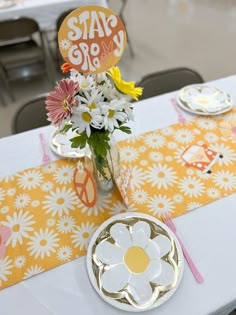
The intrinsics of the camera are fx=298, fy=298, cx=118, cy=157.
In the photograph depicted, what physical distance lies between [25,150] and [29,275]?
1.70ft

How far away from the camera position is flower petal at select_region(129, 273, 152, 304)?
757 millimetres

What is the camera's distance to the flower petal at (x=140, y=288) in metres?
0.76

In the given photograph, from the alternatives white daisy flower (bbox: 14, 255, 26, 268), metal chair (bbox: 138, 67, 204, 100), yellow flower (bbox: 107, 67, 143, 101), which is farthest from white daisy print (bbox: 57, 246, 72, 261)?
metal chair (bbox: 138, 67, 204, 100)

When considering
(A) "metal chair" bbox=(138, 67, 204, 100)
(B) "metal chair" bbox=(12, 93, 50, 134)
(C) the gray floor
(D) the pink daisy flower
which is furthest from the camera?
(C) the gray floor

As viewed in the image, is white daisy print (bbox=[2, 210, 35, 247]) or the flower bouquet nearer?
the flower bouquet

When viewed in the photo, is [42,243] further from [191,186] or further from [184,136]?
[184,136]

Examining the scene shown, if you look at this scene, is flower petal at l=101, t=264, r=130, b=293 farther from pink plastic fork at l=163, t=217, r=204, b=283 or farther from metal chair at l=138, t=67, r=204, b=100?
metal chair at l=138, t=67, r=204, b=100

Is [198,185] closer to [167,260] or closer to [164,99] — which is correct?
[167,260]

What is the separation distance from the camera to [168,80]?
1.59 meters

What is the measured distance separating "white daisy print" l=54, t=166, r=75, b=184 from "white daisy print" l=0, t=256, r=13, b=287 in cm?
31

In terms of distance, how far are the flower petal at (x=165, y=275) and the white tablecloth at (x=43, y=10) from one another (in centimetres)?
231

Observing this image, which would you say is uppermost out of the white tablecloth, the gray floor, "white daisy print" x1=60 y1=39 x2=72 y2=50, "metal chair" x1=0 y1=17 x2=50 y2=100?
"white daisy print" x1=60 y1=39 x2=72 y2=50

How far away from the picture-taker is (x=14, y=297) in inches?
30.7

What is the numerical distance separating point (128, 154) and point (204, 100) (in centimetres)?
48
